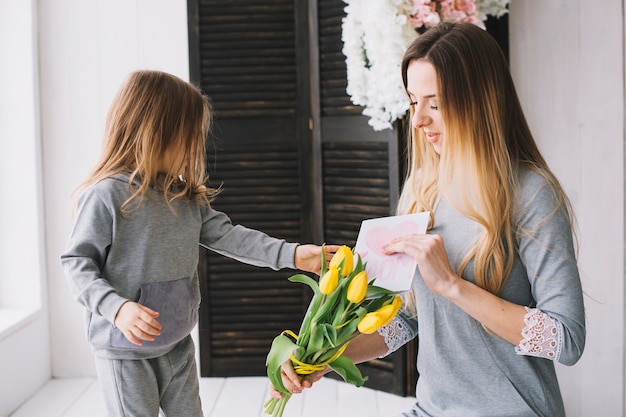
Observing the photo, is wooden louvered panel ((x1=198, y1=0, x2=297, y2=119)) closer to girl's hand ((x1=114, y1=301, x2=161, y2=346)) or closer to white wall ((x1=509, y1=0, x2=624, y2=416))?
white wall ((x1=509, y1=0, x2=624, y2=416))

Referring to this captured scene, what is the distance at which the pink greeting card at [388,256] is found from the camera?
1627mm

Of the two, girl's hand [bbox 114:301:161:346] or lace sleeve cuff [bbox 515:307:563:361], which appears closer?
lace sleeve cuff [bbox 515:307:563:361]

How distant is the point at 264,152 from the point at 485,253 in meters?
2.33

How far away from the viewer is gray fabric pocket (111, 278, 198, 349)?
207 centimetres

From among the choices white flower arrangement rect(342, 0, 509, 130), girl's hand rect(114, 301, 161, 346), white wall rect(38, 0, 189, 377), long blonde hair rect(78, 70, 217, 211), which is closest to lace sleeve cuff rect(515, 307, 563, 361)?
girl's hand rect(114, 301, 161, 346)

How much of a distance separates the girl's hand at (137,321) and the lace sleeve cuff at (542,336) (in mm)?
810

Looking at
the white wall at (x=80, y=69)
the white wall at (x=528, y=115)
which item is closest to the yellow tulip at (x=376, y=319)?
the white wall at (x=528, y=115)

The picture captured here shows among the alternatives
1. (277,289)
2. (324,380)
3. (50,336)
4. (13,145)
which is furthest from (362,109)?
(50,336)

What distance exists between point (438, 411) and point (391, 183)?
184cm

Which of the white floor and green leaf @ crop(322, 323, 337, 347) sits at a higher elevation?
green leaf @ crop(322, 323, 337, 347)

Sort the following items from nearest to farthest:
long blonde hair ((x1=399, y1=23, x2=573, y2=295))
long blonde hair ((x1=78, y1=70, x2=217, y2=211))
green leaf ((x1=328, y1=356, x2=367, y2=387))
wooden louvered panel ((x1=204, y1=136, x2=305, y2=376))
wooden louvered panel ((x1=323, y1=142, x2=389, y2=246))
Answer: green leaf ((x1=328, y1=356, x2=367, y2=387)) → long blonde hair ((x1=399, y1=23, x2=573, y2=295)) → long blonde hair ((x1=78, y1=70, x2=217, y2=211)) → wooden louvered panel ((x1=323, y1=142, x2=389, y2=246)) → wooden louvered panel ((x1=204, y1=136, x2=305, y2=376))

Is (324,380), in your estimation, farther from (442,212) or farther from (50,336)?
(442,212)

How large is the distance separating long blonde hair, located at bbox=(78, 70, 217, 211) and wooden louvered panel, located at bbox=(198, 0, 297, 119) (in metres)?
1.67

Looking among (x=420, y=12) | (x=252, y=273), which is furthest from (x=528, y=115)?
(x=252, y=273)
